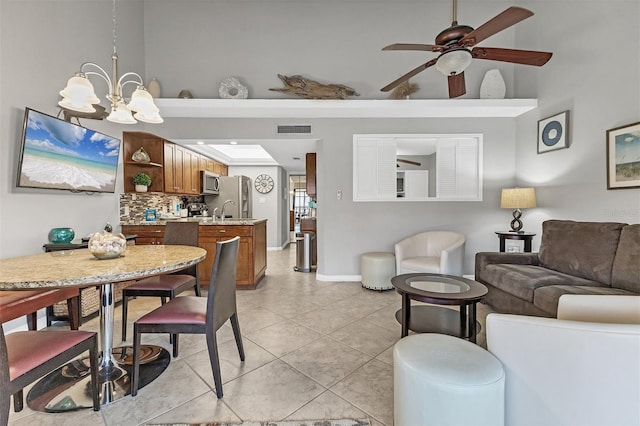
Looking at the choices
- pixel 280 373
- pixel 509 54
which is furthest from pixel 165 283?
pixel 509 54

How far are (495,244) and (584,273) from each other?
1.76 m

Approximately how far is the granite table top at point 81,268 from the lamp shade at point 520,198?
3.84 meters

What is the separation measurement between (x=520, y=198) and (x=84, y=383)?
15.6 ft

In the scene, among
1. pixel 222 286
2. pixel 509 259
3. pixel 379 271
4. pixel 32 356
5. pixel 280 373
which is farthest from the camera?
pixel 379 271

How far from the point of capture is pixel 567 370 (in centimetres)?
104

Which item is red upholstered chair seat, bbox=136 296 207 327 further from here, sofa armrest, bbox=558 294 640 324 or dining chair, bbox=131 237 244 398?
sofa armrest, bbox=558 294 640 324

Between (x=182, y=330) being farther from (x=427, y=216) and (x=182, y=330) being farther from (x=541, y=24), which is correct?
(x=541, y=24)

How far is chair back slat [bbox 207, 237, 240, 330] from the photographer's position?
1.68m

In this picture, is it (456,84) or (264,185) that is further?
(264,185)

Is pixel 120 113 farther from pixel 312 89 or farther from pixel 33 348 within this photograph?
pixel 312 89

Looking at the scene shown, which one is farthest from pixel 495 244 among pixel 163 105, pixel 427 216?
pixel 163 105

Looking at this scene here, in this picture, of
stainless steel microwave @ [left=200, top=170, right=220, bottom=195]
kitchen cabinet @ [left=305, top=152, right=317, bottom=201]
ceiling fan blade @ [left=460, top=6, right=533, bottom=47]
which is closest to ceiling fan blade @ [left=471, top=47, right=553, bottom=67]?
ceiling fan blade @ [left=460, top=6, right=533, bottom=47]

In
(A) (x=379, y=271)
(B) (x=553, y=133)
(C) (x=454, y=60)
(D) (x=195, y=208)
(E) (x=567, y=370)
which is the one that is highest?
(C) (x=454, y=60)

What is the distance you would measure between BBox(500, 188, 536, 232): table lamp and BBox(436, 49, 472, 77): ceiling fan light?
230cm
